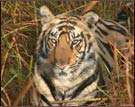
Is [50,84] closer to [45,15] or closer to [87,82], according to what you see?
[87,82]

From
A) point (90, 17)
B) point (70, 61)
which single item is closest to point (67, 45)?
point (70, 61)

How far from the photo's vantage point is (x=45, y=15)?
2.83 metres

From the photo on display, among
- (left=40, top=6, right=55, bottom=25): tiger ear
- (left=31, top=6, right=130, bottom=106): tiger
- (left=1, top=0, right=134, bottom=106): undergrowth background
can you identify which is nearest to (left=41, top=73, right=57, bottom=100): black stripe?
(left=31, top=6, right=130, bottom=106): tiger

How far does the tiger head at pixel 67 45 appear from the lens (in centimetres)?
273

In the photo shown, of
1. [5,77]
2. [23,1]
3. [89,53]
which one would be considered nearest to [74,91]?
[89,53]

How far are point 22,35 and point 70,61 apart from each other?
0.34 metres

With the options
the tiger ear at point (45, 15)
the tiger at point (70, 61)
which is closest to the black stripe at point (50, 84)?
the tiger at point (70, 61)

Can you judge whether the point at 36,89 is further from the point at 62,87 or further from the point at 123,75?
the point at 123,75

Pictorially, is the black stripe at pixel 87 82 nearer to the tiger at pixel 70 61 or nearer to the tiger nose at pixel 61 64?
the tiger at pixel 70 61

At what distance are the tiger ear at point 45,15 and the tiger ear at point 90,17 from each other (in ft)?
0.66

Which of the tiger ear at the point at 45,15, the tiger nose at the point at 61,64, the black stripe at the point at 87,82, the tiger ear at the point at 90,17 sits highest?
the tiger ear at the point at 45,15

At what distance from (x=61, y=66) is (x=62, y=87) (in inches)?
8.4

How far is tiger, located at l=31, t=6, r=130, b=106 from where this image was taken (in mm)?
2771

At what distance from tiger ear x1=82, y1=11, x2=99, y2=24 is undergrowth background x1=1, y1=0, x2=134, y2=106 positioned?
69mm
